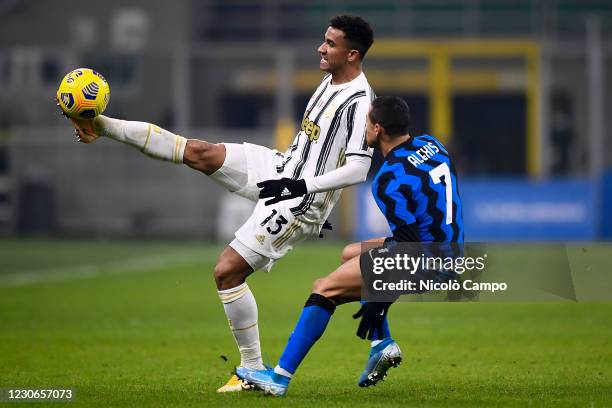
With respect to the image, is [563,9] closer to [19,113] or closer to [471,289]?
[19,113]

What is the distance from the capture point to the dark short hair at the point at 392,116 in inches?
302

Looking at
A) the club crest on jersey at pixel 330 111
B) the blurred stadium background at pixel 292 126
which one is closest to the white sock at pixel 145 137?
the club crest on jersey at pixel 330 111

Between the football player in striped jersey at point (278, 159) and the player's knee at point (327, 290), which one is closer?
the player's knee at point (327, 290)

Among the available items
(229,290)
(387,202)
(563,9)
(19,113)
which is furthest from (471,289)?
(563,9)

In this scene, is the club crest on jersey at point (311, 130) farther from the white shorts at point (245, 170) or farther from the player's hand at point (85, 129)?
the player's hand at point (85, 129)

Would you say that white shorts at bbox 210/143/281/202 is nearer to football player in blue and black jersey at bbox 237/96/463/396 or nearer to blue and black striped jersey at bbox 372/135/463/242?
football player in blue and black jersey at bbox 237/96/463/396

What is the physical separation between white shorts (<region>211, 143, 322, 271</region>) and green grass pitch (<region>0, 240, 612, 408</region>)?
3.17 ft

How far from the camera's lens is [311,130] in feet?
27.0

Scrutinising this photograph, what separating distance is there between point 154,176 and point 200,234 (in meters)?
1.74

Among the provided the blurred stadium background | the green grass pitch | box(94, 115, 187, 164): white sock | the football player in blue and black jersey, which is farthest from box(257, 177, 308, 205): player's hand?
the blurred stadium background

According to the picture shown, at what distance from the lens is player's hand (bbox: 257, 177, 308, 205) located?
25.1 ft

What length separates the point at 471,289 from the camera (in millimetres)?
7363

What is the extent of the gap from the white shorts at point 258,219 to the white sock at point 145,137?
1.25 ft

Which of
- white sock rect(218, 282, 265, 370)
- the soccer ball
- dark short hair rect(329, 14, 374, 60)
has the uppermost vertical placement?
dark short hair rect(329, 14, 374, 60)
